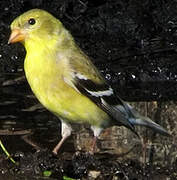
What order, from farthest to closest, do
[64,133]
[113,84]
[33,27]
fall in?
1. [113,84]
2. [64,133]
3. [33,27]

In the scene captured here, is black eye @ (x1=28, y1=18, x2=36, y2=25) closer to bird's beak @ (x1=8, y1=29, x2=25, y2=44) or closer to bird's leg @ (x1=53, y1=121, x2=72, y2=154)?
bird's beak @ (x1=8, y1=29, x2=25, y2=44)

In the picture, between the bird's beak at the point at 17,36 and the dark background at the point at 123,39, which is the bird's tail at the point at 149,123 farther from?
the dark background at the point at 123,39

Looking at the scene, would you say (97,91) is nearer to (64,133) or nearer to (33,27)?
(64,133)

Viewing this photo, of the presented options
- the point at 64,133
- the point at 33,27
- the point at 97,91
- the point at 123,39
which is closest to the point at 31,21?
the point at 33,27

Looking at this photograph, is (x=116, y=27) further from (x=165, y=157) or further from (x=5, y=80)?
(x=165, y=157)

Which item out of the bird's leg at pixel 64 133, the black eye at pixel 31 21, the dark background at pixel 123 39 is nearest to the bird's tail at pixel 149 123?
the bird's leg at pixel 64 133

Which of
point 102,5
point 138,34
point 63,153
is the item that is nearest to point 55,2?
point 102,5

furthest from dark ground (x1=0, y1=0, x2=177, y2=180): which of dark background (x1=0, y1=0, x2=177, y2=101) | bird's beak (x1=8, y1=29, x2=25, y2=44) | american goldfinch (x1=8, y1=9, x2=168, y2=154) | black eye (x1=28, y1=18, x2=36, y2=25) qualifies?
black eye (x1=28, y1=18, x2=36, y2=25)
